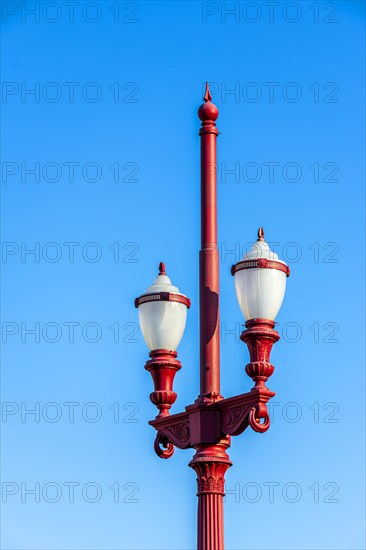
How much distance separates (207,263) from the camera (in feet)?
41.8

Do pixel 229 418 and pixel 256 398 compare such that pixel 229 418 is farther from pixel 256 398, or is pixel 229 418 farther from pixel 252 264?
pixel 252 264

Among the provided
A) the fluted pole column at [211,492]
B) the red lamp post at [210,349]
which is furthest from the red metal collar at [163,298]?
the fluted pole column at [211,492]

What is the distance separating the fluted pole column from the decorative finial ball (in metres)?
2.90

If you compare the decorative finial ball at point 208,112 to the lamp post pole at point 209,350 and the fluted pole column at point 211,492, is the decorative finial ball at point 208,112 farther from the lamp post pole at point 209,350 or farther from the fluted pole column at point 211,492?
the fluted pole column at point 211,492

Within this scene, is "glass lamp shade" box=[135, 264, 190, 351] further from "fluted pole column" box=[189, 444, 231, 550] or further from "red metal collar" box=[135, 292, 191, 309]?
"fluted pole column" box=[189, 444, 231, 550]

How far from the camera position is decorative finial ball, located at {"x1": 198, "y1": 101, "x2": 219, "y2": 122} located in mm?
13195

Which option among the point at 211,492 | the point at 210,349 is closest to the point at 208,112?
the point at 210,349

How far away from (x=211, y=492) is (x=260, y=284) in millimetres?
1732

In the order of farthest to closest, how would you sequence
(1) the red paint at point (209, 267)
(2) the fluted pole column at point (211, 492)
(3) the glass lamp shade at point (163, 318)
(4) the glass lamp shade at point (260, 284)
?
(3) the glass lamp shade at point (163, 318), (1) the red paint at point (209, 267), (4) the glass lamp shade at point (260, 284), (2) the fluted pole column at point (211, 492)

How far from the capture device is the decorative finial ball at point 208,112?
43.3 feet

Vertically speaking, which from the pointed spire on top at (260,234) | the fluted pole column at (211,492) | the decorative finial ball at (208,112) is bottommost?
the fluted pole column at (211,492)

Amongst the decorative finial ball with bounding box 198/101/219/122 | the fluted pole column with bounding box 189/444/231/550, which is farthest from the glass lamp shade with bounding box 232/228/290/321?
the decorative finial ball with bounding box 198/101/219/122

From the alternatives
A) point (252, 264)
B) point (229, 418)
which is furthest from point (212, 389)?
point (252, 264)

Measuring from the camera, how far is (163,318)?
12.8 m
